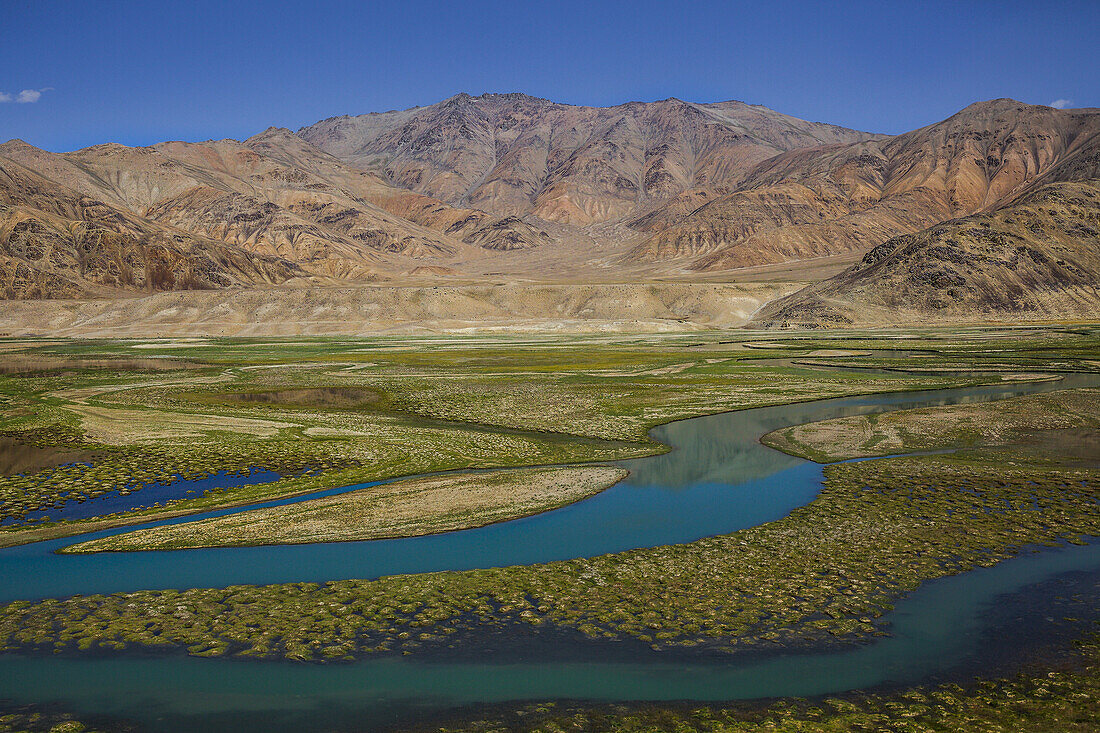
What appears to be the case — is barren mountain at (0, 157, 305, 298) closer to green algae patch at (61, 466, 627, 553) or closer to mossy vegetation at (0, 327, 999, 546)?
mossy vegetation at (0, 327, 999, 546)

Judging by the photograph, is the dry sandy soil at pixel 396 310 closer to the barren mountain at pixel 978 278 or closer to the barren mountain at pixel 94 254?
the barren mountain at pixel 978 278

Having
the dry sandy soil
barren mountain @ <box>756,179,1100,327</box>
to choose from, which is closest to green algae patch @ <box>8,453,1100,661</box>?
the dry sandy soil

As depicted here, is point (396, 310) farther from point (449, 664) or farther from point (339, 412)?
point (449, 664)

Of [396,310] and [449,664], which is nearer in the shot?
[449,664]

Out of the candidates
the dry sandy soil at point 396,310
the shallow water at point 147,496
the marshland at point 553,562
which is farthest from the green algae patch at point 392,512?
the dry sandy soil at point 396,310

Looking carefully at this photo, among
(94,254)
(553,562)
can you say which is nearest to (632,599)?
(553,562)

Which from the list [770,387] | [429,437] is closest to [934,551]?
[429,437]

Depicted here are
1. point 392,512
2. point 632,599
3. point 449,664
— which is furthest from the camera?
point 392,512
